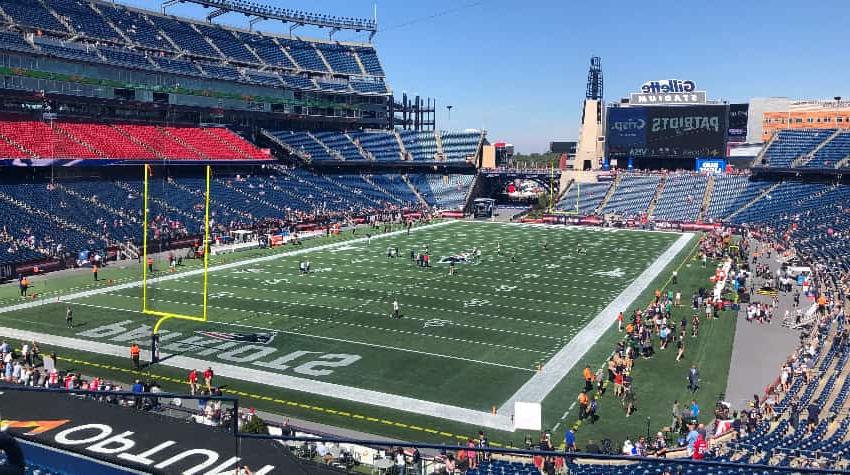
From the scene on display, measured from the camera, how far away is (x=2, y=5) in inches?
1975

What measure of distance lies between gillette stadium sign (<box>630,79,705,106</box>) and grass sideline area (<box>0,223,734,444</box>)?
2927 cm

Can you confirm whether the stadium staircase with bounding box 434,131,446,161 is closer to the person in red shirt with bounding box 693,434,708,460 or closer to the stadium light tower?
the stadium light tower

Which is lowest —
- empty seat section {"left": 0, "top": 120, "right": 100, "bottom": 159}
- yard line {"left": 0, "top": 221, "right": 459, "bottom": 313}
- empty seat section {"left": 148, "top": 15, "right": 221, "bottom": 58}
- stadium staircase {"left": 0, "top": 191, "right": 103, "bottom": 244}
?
yard line {"left": 0, "top": 221, "right": 459, "bottom": 313}


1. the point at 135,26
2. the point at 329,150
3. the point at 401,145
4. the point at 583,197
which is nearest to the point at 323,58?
the point at 401,145

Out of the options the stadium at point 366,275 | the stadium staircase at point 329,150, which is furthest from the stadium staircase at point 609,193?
the stadium staircase at point 329,150

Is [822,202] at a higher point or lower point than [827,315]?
higher

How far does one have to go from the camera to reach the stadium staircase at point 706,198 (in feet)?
199

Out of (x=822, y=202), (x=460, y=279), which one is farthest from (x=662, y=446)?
(x=822, y=202)

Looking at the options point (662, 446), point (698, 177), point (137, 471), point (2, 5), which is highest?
point (2, 5)

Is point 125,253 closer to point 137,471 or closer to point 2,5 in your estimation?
point 2,5

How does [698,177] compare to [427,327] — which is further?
[698,177]

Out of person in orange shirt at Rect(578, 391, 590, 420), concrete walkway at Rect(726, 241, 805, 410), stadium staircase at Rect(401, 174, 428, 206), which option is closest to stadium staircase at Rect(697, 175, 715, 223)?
stadium staircase at Rect(401, 174, 428, 206)

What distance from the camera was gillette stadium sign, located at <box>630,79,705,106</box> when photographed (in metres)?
68.9

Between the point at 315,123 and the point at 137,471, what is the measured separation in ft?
231
